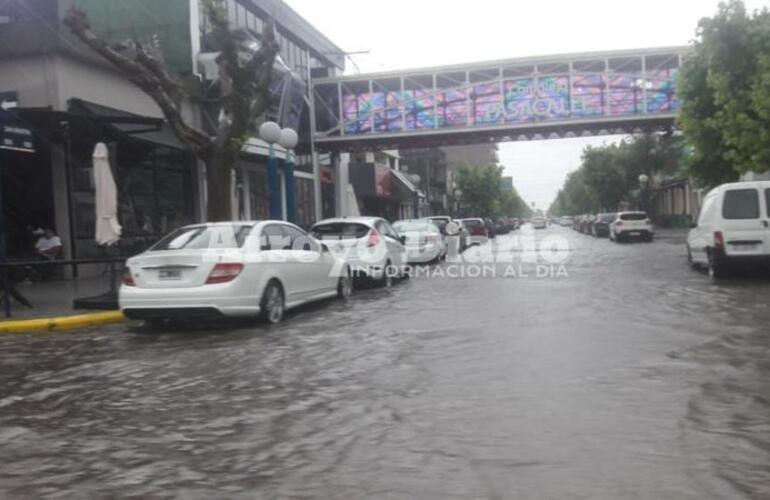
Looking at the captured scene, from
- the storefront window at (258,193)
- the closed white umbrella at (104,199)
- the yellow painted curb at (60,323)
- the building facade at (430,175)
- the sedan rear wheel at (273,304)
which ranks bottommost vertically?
the yellow painted curb at (60,323)

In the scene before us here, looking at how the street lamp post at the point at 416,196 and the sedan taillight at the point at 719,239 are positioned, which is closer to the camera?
the sedan taillight at the point at 719,239

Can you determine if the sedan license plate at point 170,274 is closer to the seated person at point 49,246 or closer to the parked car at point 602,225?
the seated person at point 49,246

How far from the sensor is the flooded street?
163 inches

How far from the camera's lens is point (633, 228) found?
3375cm

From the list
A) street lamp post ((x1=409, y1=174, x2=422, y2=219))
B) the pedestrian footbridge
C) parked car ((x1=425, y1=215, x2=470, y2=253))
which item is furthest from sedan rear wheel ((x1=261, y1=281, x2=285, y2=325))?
street lamp post ((x1=409, y1=174, x2=422, y2=219))

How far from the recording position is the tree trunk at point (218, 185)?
553 inches

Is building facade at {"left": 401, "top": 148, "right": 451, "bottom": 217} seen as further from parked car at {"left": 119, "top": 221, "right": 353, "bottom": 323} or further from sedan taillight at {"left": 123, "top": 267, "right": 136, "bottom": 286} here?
sedan taillight at {"left": 123, "top": 267, "right": 136, "bottom": 286}

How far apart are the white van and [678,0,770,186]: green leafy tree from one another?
682 cm

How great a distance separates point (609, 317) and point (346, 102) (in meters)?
26.9

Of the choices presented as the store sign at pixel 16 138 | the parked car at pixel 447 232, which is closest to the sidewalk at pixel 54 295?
the store sign at pixel 16 138

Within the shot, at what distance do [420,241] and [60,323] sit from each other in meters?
11.9

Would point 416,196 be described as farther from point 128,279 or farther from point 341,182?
point 128,279

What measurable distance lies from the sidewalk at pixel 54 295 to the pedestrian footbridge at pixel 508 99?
1808 centimetres

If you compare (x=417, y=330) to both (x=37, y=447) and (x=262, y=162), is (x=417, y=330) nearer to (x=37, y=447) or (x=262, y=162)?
(x=37, y=447)
